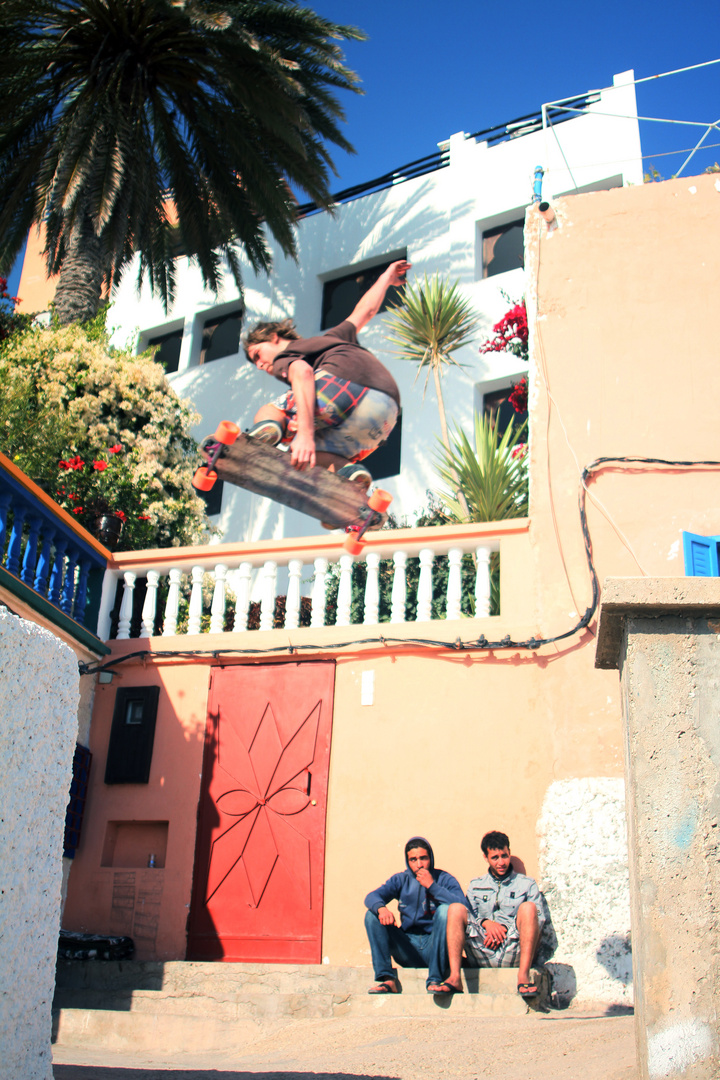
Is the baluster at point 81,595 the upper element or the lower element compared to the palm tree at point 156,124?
lower

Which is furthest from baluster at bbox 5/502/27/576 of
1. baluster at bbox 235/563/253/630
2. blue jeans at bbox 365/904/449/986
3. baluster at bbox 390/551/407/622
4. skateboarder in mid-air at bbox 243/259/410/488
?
blue jeans at bbox 365/904/449/986

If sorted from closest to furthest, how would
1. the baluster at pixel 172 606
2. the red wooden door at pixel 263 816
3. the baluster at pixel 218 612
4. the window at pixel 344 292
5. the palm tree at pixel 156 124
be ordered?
the red wooden door at pixel 263 816 → the baluster at pixel 218 612 → the baluster at pixel 172 606 → the palm tree at pixel 156 124 → the window at pixel 344 292

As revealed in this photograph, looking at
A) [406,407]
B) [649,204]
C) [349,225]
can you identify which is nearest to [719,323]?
[649,204]

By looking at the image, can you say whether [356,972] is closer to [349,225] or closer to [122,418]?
[122,418]

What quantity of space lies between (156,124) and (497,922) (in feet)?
35.3

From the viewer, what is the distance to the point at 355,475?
8.11 m

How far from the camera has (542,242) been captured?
329 inches

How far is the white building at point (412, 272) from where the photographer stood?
1331cm

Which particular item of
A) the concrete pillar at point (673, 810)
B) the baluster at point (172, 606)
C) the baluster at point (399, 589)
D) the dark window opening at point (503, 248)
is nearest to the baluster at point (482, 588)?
the baluster at point (399, 589)

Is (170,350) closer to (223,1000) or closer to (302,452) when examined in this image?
(302,452)

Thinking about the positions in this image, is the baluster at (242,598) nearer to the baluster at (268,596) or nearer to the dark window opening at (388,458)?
the baluster at (268,596)

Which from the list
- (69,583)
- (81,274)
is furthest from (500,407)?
(69,583)

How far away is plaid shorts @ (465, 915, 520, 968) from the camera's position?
5855 millimetres

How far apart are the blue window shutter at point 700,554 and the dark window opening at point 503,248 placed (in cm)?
780
